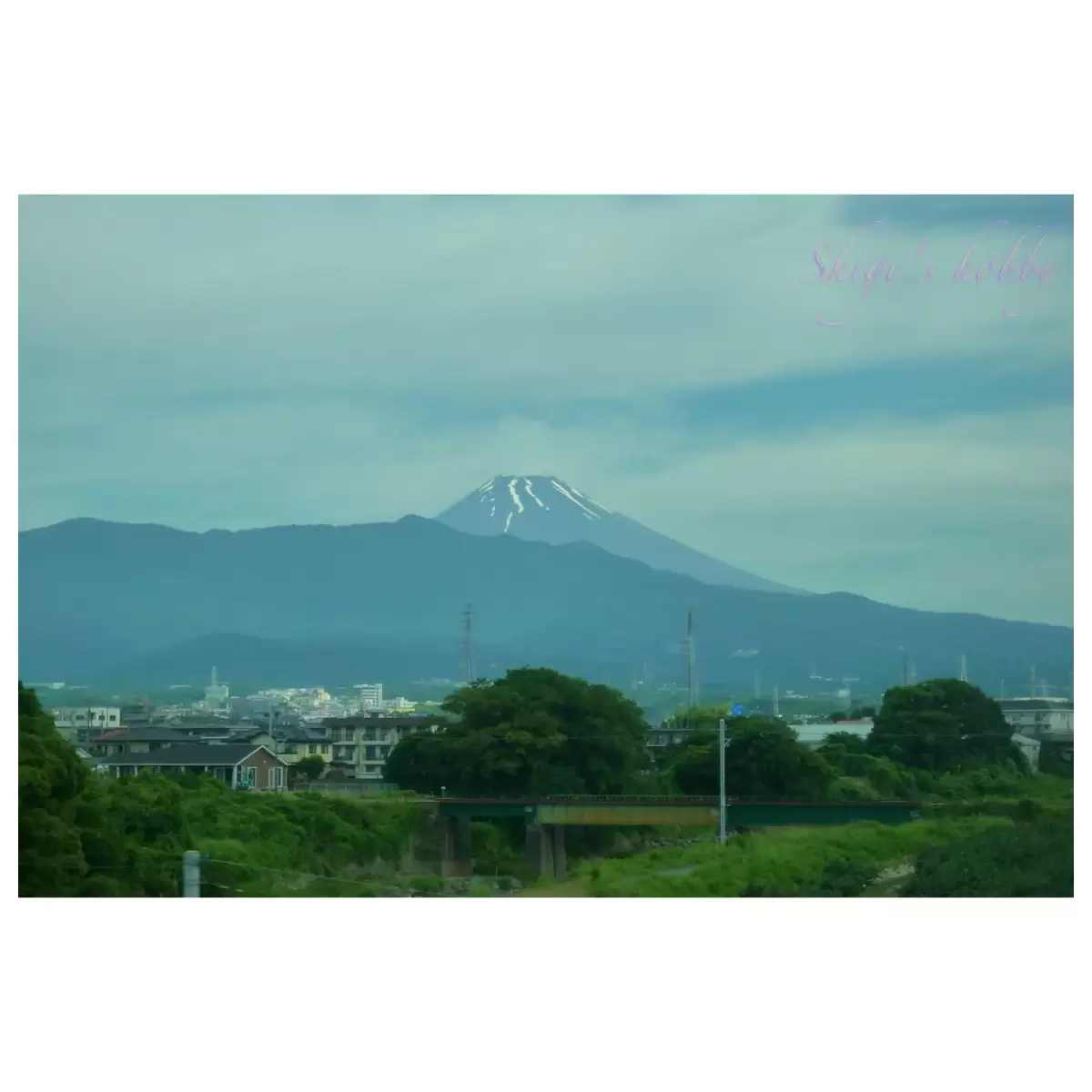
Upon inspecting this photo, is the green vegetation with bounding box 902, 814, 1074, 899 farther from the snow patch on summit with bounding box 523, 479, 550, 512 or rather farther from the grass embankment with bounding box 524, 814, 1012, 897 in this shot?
the snow patch on summit with bounding box 523, 479, 550, 512

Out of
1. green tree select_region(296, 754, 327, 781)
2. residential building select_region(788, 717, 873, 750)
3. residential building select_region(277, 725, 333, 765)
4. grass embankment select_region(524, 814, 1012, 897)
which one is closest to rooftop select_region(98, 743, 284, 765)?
green tree select_region(296, 754, 327, 781)

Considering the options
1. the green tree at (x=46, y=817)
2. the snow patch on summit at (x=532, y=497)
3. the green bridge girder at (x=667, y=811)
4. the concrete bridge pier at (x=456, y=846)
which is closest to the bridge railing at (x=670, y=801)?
the green bridge girder at (x=667, y=811)

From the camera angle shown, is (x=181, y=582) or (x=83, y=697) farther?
(x=181, y=582)

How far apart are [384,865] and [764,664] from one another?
85.5ft

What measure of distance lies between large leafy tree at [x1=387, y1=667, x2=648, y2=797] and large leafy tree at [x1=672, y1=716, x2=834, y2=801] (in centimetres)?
95

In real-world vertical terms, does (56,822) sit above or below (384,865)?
above

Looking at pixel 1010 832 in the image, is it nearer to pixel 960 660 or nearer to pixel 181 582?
pixel 960 660

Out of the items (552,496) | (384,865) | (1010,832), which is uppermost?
(552,496)

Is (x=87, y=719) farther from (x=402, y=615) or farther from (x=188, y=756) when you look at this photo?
(x=402, y=615)

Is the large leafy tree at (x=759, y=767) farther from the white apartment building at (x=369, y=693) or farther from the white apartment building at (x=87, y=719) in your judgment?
the white apartment building at (x=369, y=693)

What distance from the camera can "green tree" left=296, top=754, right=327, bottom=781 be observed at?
70.1 ft

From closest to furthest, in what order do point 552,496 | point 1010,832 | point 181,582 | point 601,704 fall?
1. point 1010,832
2. point 601,704
3. point 552,496
4. point 181,582

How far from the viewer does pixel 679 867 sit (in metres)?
13.1

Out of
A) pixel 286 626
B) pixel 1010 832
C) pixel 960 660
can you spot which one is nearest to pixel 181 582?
pixel 286 626
